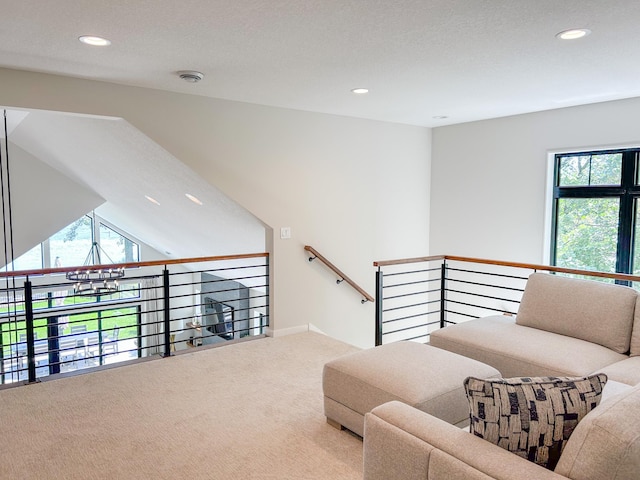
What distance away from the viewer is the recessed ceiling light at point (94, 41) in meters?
2.63

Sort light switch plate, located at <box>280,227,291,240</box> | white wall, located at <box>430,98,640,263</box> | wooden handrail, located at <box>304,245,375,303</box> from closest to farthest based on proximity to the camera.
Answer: white wall, located at <box>430,98,640,263</box>
light switch plate, located at <box>280,227,291,240</box>
wooden handrail, located at <box>304,245,375,303</box>

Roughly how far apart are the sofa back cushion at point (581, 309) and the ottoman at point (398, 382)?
3.18ft

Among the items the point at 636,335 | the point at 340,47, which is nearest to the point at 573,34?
the point at 340,47

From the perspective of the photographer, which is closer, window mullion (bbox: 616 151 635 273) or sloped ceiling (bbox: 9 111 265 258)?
window mullion (bbox: 616 151 635 273)

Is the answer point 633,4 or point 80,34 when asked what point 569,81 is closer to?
point 633,4

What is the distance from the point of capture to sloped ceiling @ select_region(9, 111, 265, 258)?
464cm

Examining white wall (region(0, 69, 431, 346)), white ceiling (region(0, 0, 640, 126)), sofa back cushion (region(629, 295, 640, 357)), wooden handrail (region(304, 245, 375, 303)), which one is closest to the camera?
white ceiling (region(0, 0, 640, 126))

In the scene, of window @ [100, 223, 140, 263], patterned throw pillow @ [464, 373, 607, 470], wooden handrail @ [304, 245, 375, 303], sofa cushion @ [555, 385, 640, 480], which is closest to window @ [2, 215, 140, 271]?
window @ [100, 223, 140, 263]

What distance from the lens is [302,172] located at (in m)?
4.89

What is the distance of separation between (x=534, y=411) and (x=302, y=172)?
3798 millimetres

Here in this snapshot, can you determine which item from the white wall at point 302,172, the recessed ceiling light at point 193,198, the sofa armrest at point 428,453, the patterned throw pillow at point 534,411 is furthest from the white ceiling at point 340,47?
the sofa armrest at point 428,453

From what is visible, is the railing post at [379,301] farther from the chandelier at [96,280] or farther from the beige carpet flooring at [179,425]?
the chandelier at [96,280]

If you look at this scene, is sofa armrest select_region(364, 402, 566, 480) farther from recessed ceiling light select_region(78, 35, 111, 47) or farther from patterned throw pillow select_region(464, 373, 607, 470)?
recessed ceiling light select_region(78, 35, 111, 47)

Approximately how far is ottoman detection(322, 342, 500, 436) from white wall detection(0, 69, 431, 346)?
6.87 feet
